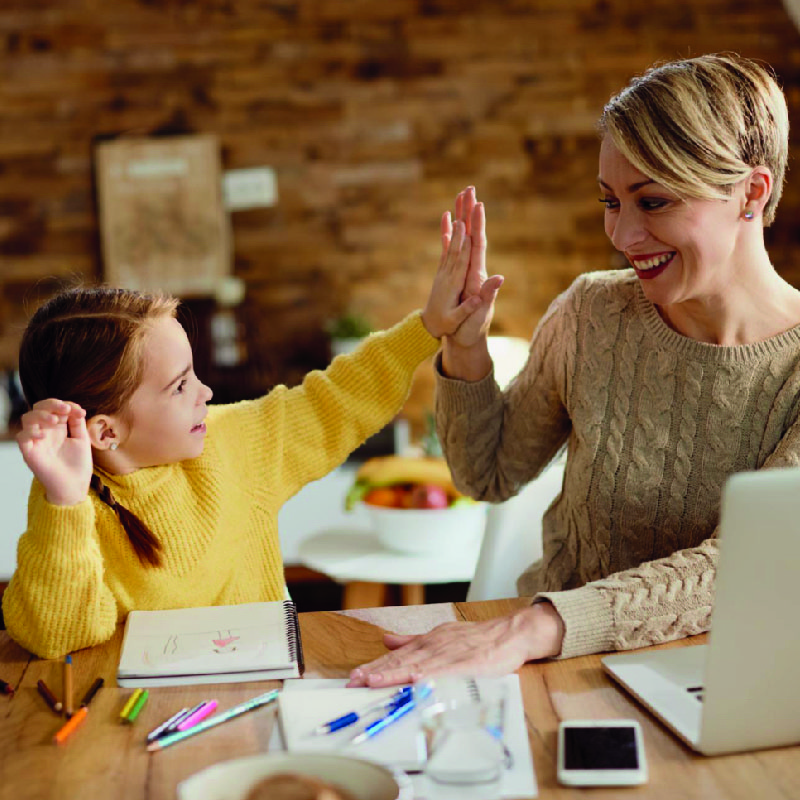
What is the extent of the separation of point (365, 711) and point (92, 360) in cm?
59

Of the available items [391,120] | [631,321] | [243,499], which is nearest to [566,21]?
[391,120]

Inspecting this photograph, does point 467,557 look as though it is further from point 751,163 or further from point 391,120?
point 391,120

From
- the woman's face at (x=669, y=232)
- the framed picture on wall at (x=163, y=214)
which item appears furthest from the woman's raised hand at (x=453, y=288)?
the framed picture on wall at (x=163, y=214)

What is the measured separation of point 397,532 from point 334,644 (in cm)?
126

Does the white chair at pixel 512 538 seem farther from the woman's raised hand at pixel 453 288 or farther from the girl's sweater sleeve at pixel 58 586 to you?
the girl's sweater sleeve at pixel 58 586

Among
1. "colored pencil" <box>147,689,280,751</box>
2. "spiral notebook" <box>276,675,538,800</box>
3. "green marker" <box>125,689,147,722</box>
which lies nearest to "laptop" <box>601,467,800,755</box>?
"spiral notebook" <box>276,675,538,800</box>

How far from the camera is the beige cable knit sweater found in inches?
56.3

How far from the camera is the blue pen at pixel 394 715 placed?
0.92 m

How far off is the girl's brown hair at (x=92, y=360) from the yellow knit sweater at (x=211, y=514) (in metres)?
0.03

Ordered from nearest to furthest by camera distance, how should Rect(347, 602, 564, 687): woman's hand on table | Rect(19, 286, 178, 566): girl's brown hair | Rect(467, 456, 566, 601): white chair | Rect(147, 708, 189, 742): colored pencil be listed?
Rect(147, 708, 189, 742): colored pencil < Rect(347, 602, 564, 687): woman's hand on table < Rect(19, 286, 178, 566): girl's brown hair < Rect(467, 456, 566, 601): white chair

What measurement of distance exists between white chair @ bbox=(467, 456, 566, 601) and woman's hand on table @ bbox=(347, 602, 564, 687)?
0.57m

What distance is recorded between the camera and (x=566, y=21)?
450 cm

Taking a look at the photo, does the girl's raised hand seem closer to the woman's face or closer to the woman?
the woman

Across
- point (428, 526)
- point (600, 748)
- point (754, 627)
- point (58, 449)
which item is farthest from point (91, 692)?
point (428, 526)
